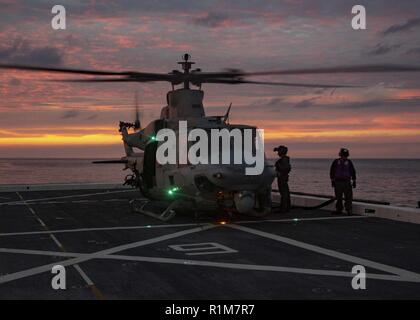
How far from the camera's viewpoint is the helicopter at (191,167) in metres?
14.4

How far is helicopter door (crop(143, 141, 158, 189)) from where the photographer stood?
17.6 metres

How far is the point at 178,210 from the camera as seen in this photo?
1714cm

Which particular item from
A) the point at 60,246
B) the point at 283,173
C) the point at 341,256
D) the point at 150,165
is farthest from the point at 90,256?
the point at 283,173

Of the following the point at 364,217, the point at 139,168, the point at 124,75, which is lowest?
the point at 364,217

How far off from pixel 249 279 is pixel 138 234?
18.4 feet

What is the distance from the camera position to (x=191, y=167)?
15250mm

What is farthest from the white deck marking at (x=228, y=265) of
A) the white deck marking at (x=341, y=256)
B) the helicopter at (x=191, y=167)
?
the helicopter at (x=191, y=167)

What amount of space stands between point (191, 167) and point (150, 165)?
115 inches

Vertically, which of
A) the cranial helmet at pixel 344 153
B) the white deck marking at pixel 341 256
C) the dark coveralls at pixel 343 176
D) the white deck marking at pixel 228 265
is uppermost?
the cranial helmet at pixel 344 153

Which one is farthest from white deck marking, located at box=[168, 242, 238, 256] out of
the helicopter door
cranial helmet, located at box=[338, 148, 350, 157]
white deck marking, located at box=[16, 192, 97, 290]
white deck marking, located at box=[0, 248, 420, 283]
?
cranial helmet, located at box=[338, 148, 350, 157]

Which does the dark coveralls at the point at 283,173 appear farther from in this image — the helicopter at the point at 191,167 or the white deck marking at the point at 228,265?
the white deck marking at the point at 228,265
